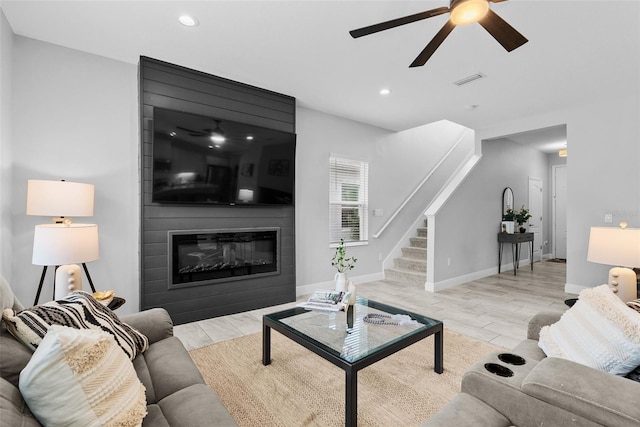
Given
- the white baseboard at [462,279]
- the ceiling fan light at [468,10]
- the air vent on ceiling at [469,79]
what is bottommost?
the white baseboard at [462,279]

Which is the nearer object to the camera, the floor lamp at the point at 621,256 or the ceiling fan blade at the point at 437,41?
the ceiling fan blade at the point at 437,41

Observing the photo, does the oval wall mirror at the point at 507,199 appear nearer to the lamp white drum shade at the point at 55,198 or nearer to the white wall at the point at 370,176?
the white wall at the point at 370,176

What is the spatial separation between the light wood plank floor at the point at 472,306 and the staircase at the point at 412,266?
18cm

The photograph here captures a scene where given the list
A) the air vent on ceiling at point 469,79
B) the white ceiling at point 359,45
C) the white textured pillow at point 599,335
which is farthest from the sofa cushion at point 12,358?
the air vent on ceiling at point 469,79

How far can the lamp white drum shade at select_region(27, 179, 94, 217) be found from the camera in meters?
2.41

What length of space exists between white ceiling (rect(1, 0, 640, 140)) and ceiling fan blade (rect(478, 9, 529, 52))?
0.58 meters

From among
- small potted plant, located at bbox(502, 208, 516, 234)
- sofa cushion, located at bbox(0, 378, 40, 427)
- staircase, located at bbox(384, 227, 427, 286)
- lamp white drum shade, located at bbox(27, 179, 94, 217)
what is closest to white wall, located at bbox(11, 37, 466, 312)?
lamp white drum shade, located at bbox(27, 179, 94, 217)

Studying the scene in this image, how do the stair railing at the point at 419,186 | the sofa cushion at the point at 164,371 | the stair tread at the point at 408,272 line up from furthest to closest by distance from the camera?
1. the stair railing at the point at 419,186
2. the stair tread at the point at 408,272
3. the sofa cushion at the point at 164,371

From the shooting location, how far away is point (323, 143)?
4633mm

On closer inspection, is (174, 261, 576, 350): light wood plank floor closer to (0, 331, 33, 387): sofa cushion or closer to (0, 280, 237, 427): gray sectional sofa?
(0, 280, 237, 427): gray sectional sofa

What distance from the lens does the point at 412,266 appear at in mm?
5266

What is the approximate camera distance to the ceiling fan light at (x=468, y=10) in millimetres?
1636

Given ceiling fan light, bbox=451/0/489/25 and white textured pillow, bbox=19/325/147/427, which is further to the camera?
ceiling fan light, bbox=451/0/489/25

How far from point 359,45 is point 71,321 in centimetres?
284
